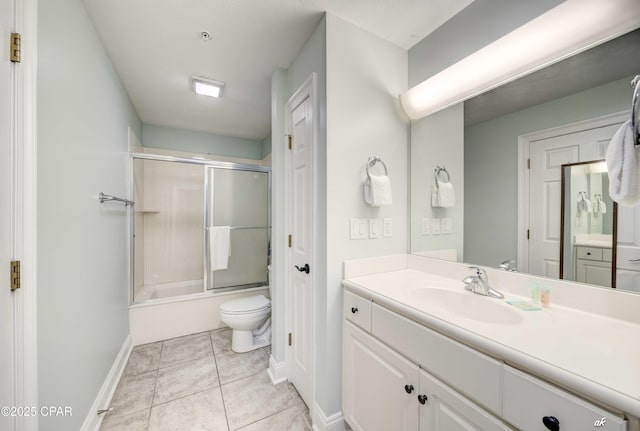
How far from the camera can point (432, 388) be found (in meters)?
0.85

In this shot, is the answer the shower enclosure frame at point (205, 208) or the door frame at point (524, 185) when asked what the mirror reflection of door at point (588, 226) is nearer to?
the door frame at point (524, 185)

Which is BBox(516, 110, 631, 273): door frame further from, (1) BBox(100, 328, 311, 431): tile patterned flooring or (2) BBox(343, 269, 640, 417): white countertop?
(1) BBox(100, 328, 311, 431): tile patterned flooring

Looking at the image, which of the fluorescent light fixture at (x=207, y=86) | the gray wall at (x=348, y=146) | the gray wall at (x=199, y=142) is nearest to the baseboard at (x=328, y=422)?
the gray wall at (x=348, y=146)

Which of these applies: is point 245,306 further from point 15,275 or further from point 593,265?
point 593,265

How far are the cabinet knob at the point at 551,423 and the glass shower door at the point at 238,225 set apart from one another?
268cm

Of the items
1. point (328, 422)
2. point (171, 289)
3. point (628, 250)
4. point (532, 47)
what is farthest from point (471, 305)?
point (171, 289)

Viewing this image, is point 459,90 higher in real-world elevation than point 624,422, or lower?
higher

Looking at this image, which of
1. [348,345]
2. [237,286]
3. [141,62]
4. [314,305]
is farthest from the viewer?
[237,286]

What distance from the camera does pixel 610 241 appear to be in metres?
0.89

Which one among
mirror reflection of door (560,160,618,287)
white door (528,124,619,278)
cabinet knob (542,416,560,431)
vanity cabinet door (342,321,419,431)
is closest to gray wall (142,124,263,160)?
vanity cabinet door (342,321,419,431)

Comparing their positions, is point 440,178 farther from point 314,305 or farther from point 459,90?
point 314,305

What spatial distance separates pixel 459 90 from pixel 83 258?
2215mm

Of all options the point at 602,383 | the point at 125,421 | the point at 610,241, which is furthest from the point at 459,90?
the point at 125,421

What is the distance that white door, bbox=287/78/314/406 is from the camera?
1.49 m
